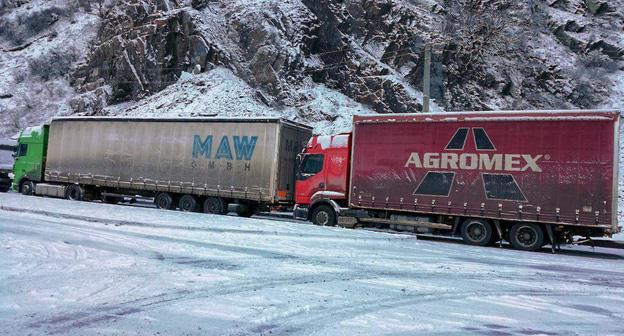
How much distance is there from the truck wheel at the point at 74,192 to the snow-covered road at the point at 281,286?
32.2 feet

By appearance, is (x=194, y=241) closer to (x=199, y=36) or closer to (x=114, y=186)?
(x=114, y=186)

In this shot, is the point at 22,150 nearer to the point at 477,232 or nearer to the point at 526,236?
the point at 477,232

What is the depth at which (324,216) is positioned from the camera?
653 inches

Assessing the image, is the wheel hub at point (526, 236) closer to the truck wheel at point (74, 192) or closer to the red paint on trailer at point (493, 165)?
the red paint on trailer at point (493, 165)

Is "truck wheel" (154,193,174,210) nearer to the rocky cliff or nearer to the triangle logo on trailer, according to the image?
the triangle logo on trailer

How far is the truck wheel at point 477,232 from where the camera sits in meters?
14.1

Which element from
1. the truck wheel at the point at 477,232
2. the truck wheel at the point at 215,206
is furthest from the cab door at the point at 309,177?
the truck wheel at the point at 477,232

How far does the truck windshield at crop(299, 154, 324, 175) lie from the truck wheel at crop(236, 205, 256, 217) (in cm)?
286

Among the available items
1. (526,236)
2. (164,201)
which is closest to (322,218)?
(526,236)

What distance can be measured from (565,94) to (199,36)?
1040 inches

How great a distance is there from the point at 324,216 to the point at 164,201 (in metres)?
7.33

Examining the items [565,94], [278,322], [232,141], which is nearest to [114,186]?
[232,141]

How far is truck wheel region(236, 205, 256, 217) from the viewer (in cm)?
1850

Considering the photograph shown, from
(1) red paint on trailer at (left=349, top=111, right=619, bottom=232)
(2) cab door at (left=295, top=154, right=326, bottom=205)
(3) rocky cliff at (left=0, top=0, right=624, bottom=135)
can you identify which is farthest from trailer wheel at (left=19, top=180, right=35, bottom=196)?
(1) red paint on trailer at (left=349, top=111, right=619, bottom=232)
